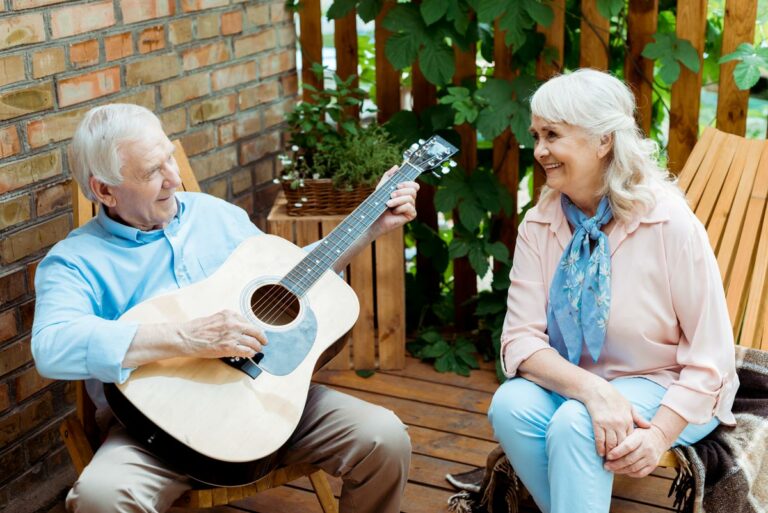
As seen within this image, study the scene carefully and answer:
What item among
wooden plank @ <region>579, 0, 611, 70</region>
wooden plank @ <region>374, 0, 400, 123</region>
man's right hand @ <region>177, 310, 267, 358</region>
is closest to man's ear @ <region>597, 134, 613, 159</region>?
man's right hand @ <region>177, 310, 267, 358</region>

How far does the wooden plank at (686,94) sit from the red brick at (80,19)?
67.7 inches

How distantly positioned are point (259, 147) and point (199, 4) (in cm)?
57

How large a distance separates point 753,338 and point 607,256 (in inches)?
24.2

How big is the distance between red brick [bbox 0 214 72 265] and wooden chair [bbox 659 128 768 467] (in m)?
1.72

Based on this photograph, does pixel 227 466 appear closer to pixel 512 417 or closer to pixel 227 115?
pixel 512 417

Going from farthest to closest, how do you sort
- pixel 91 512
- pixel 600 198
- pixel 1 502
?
pixel 1 502, pixel 600 198, pixel 91 512

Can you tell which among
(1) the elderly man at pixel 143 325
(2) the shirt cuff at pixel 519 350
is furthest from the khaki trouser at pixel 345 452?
(2) the shirt cuff at pixel 519 350

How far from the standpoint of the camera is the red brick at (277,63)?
333 centimetres

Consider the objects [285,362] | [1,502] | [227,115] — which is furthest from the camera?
[227,115]

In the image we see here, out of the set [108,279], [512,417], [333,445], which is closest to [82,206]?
[108,279]

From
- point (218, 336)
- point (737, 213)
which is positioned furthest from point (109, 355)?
point (737, 213)

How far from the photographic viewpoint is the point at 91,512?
1888 millimetres

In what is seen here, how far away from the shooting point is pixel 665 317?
2.14 metres

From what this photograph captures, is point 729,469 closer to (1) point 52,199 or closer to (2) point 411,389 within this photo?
(2) point 411,389
